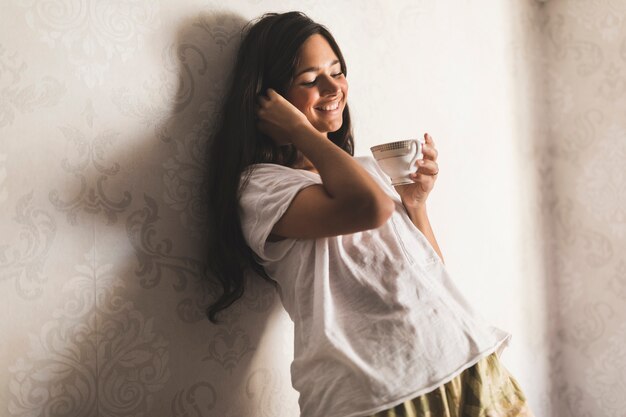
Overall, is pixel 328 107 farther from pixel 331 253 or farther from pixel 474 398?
pixel 474 398

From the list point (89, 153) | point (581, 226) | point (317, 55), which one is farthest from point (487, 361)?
point (581, 226)

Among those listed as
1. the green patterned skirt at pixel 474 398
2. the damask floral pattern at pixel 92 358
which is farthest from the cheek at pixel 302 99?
the green patterned skirt at pixel 474 398

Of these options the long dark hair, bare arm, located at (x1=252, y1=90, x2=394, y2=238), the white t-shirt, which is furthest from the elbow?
the long dark hair

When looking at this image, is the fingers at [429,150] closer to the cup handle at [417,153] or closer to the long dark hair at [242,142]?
the cup handle at [417,153]

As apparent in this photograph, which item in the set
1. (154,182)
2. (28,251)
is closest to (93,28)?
(154,182)

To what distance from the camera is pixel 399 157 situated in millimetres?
1037

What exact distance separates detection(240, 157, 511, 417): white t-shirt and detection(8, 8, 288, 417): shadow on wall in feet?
0.47

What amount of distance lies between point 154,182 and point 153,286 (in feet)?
0.64

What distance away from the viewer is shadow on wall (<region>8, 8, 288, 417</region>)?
3.16ft

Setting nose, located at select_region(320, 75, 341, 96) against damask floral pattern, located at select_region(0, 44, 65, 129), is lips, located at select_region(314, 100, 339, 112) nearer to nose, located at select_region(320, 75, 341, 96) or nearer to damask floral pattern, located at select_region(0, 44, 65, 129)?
nose, located at select_region(320, 75, 341, 96)

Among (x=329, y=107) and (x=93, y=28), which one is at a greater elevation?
(x=93, y=28)

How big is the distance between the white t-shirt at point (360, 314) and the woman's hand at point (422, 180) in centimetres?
12

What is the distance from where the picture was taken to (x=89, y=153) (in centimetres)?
100

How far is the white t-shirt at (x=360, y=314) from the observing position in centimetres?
92
